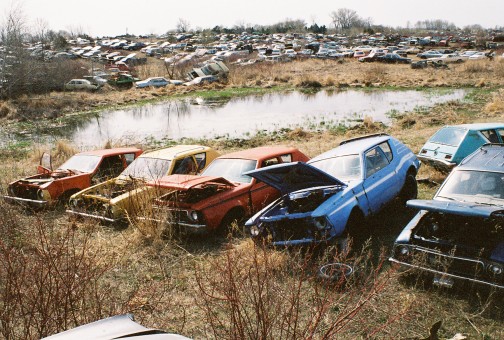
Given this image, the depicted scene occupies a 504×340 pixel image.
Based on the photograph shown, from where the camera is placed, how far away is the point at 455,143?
10.5 metres

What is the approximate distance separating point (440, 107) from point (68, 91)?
1185 inches

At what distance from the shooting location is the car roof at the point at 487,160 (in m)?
6.98

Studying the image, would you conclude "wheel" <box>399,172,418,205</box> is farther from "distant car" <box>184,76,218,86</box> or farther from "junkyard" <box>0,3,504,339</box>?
"distant car" <box>184,76,218,86</box>

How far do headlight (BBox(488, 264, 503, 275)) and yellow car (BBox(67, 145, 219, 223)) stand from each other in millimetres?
5903

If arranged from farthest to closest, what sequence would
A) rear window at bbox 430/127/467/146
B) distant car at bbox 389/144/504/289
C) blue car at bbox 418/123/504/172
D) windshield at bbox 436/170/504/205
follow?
rear window at bbox 430/127/467/146 → blue car at bbox 418/123/504/172 → windshield at bbox 436/170/504/205 → distant car at bbox 389/144/504/289

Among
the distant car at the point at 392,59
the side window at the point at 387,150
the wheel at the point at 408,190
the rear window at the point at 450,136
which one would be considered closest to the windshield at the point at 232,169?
the side window at the point at 387,150

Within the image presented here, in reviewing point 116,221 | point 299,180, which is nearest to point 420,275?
point 299,180

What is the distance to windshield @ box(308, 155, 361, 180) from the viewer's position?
7979 mm

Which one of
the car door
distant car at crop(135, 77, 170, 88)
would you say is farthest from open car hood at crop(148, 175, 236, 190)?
distant car at crop(135, 77, 170, 88)

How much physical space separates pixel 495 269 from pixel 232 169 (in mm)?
5260

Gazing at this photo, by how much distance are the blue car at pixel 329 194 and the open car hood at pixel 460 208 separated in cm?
134

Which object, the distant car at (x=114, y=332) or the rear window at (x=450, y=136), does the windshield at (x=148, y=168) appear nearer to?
the distant car at (x=114, y=332)

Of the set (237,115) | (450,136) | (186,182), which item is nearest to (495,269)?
(186,182)

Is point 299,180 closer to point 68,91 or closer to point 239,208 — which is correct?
point 239,208
